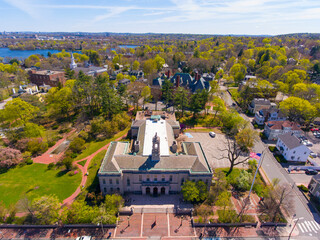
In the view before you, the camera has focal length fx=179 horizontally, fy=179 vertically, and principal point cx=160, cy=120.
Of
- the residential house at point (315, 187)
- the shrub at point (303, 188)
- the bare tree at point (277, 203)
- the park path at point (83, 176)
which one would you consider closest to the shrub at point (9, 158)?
the park path at point (83, 176)

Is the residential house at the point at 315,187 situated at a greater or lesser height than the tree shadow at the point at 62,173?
greater

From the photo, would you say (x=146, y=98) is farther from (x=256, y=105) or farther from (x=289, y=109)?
(x=289, y=109)

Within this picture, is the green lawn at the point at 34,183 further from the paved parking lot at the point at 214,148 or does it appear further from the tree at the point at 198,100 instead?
the tree at the point at 198,100

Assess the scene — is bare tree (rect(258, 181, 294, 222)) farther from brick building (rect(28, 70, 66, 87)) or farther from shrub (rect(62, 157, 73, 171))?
brick building (rect(28, 70, 66, 87))

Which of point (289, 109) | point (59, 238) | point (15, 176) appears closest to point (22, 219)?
point (59, 238)

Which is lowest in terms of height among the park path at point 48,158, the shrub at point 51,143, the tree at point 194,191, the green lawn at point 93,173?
the park path at point 48,158

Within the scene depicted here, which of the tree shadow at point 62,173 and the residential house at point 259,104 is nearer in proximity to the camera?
the tree shadow at point 62,173

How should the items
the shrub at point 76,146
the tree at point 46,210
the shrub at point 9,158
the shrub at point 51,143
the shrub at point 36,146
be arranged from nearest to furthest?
the tree at point 46,210 → the shrub at point 9,158 → the shrub at point 36,146 → the shrub at point 76,146 → the shrub at point 51,143
